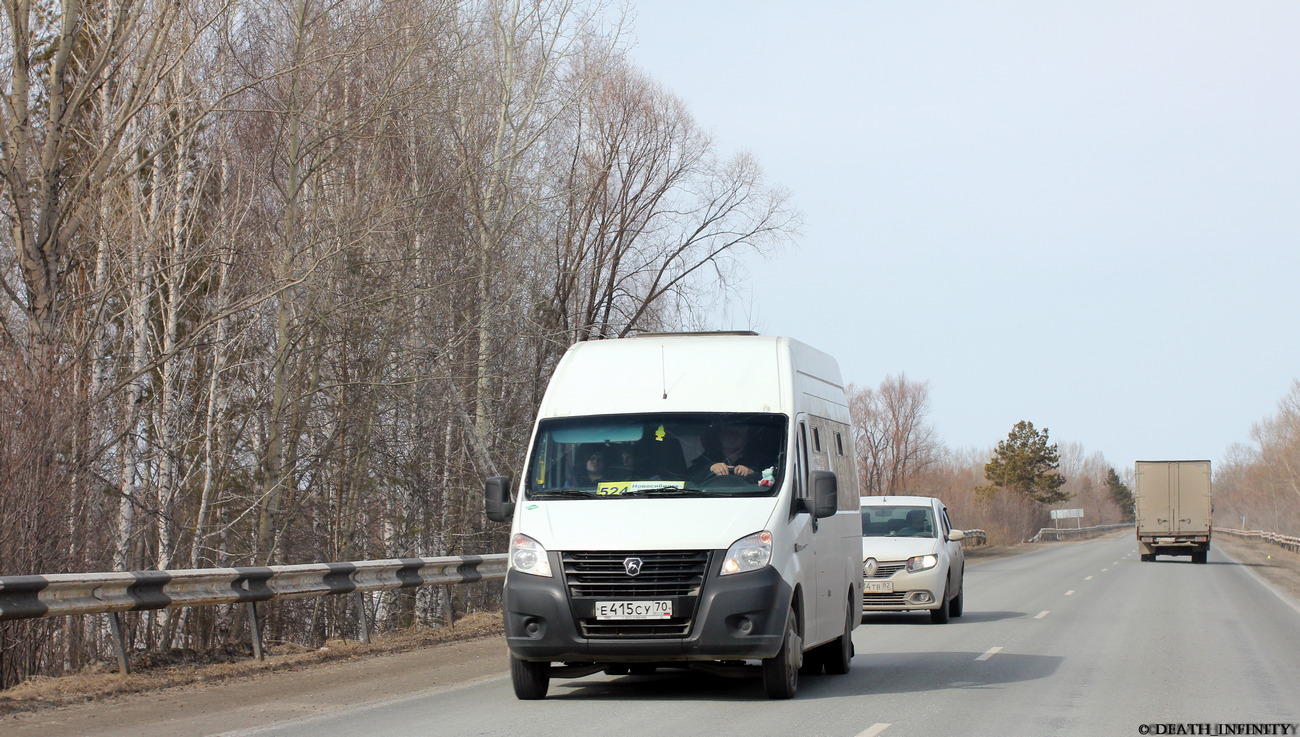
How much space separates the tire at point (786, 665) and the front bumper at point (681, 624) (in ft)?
0.92

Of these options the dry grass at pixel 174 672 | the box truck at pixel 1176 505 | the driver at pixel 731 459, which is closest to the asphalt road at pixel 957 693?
the driver at pixel 731 459

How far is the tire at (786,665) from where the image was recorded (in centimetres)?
963

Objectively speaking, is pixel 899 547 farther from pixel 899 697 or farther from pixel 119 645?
pixel 119 645

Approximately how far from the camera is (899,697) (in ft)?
34.0

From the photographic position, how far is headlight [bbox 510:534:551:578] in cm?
934

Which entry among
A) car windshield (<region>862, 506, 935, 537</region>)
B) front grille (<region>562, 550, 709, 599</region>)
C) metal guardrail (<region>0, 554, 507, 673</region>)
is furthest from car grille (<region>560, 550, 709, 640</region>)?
car windshield (<region>862, 506, 935, 537</region>)

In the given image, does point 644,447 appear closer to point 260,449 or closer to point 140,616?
point 140,616

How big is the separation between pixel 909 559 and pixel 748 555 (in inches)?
380

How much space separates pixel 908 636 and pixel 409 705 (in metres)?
8.49

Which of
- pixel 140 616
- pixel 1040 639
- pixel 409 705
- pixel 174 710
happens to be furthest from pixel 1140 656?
pixel 140 616

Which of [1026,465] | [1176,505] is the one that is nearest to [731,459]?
[1176,505]

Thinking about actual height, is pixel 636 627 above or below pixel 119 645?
above

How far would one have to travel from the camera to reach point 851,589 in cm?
1238

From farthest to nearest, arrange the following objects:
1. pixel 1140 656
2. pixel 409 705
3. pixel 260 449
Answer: pixel 260 449 → pixel 1140 656 → pixel 409 705
